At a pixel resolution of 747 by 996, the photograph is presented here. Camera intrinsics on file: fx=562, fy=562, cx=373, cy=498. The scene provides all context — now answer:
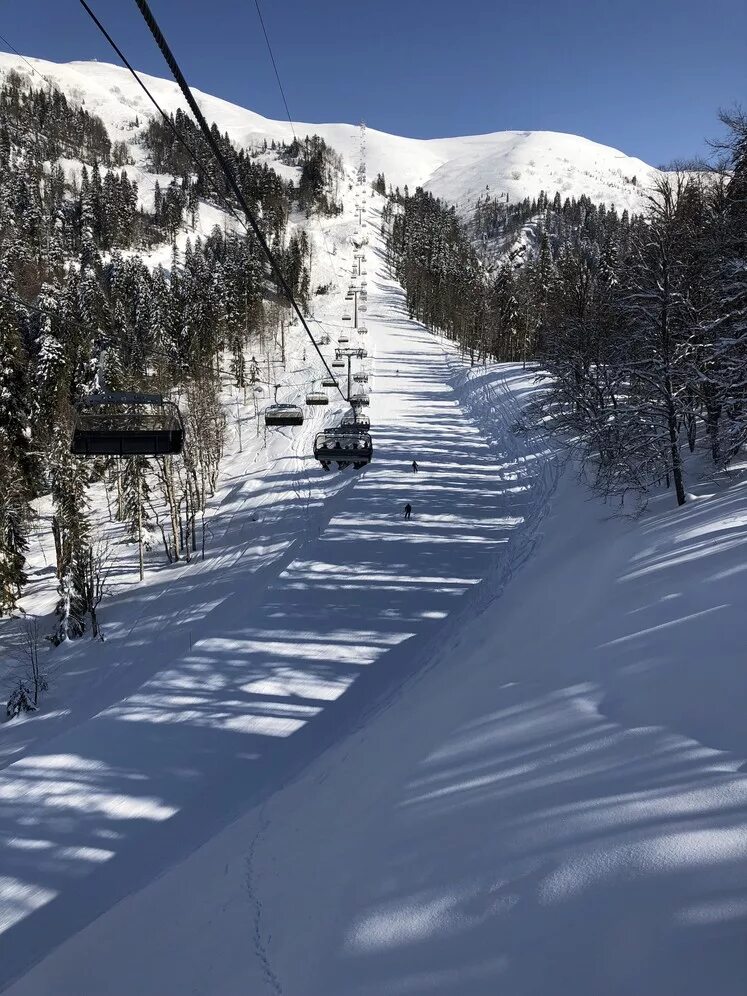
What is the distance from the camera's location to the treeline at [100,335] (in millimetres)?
26578

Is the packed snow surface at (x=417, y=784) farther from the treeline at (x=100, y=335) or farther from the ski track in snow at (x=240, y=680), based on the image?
the treeline at (x=100, y=335)

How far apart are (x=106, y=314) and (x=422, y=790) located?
196 feet

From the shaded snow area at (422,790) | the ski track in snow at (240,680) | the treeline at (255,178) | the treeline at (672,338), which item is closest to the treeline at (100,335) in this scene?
the treeline at (255,178)

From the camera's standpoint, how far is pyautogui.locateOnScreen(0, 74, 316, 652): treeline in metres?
26.6

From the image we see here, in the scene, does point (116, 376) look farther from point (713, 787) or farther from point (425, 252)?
point (425, 252)

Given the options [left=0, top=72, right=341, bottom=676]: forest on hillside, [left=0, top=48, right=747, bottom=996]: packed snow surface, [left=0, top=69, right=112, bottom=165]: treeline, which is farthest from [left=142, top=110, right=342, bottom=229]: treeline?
[left=0, top=48, right=747, bottom=996]: packed snow surface

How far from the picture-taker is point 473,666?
11.6 metres

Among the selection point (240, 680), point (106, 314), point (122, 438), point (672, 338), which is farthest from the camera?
point (106, 314)

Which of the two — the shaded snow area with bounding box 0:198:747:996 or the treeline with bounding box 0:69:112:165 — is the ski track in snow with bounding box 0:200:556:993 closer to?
the shaded snow area with bounding box 0:198:747:996

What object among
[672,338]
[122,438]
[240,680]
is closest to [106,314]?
[122,438]

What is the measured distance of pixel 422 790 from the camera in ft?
23.7

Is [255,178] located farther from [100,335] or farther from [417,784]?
[417,784]

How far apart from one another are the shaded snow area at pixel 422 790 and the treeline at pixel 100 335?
10.5 m

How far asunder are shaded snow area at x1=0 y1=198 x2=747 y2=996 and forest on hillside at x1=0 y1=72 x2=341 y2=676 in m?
6.71
